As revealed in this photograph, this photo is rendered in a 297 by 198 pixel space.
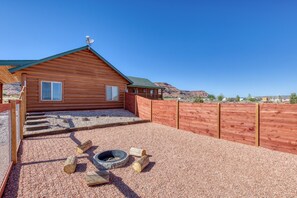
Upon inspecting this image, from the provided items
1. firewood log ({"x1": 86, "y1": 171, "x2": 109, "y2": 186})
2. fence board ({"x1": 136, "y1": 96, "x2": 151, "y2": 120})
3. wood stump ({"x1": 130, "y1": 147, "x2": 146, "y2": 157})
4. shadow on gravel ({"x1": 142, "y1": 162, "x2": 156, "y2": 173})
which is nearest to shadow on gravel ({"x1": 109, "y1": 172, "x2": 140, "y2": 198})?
firewood log ({"x1": 86, "y1": 171, "x2": 109, "y2": 186})

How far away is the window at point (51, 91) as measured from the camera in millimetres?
10672

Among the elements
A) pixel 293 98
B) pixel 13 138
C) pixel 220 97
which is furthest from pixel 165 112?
pixel 220 97

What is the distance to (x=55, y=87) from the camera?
36.5 feet

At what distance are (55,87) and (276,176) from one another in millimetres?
12807

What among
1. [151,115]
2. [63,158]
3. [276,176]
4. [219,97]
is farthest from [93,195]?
[219,97]

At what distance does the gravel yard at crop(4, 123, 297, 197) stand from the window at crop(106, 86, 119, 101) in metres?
8.21

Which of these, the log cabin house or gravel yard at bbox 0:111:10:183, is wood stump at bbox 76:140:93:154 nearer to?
gravel yard at bbox 0:111:10:183

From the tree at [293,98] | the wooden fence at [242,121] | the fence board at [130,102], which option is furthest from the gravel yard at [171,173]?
the tree at [293,98]

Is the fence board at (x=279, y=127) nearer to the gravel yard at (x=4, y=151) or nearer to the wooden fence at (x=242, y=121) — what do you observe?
the wooden fence at (x=242, y=121)

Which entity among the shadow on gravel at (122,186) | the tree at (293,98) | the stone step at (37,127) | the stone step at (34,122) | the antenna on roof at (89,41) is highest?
the antenna on roof at (89,41)

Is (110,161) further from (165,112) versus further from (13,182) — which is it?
(165,112)

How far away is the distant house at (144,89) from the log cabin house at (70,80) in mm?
7703

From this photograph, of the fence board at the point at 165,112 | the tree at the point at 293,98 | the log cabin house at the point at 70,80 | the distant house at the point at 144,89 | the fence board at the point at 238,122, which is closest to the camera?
the fence board at the point at 238,122

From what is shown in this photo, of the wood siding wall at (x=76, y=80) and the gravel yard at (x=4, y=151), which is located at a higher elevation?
the wood siding wall at (x=76, y=80)
